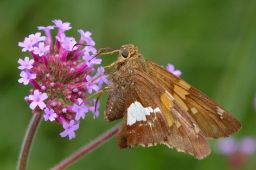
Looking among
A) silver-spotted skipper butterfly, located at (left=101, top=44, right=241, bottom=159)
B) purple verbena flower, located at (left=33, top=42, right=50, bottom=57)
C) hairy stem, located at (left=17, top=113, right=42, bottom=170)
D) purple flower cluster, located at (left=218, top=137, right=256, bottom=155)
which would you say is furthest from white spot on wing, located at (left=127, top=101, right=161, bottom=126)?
purple flower cluster, located at (left=218, top=137, right=256, bottom=155)

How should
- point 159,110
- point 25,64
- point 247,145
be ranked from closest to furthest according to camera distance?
point 25,64 → point 159,110 → point 247,145

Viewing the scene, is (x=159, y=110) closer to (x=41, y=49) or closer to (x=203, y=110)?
(x=203, y=110)

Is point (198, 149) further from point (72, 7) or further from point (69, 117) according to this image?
point (72, 7)

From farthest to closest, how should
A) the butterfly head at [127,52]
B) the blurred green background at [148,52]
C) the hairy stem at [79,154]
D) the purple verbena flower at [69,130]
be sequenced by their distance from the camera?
the blurred green background at [148,52]
the butterfly head at [127,52]
the hairy stem at [79,154]
the purple verbena flower at [69,130]

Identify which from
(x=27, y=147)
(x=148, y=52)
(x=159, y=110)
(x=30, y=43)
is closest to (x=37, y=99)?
(x=27, y=147)

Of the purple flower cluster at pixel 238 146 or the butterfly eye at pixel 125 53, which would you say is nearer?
the butterfly eye at pixel 125 53

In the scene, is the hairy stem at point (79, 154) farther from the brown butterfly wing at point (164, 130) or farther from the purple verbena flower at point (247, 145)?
the purple verbena flower at point (247, 145)

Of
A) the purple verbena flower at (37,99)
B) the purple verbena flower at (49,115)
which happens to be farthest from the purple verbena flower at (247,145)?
the purple verbena flower at (37,99)

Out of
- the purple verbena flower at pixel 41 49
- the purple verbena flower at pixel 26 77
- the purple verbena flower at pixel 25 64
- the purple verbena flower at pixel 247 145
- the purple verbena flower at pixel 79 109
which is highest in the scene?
the purple verbena flower at pixel 41 49
